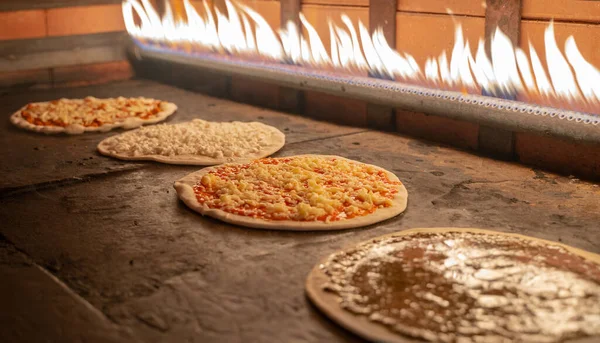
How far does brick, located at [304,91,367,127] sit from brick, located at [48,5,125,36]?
10.7 ft

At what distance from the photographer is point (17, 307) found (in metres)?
3.18

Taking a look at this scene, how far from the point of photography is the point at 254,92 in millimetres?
7816

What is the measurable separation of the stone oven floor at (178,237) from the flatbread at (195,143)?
13 centimetres

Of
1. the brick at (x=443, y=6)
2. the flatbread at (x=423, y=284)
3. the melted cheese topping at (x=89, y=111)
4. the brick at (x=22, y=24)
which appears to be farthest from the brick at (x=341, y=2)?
the brick at (x=22, y=24)

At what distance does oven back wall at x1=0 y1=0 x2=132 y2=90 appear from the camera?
819cm

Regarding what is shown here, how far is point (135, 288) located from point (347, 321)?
1083mm

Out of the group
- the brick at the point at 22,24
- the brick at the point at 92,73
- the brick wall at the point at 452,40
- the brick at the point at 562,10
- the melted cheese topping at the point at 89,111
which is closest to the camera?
the brick at the point at 562,10

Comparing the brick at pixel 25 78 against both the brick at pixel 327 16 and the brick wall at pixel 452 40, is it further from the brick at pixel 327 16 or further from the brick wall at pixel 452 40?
the brick at pixel 327 16

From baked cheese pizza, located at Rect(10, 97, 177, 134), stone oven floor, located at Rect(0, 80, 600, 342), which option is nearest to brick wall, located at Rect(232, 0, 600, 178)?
stone oven floor, located at Rect(0, 80, 600, 342)

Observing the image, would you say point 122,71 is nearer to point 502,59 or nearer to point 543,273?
point 502,59

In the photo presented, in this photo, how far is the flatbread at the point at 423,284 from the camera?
281 cm

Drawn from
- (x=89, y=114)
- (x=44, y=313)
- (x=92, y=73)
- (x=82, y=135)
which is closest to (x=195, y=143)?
(x=82, y=135)

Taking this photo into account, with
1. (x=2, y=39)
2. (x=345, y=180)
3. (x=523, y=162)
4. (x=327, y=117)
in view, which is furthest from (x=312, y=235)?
(x=2, y=39)

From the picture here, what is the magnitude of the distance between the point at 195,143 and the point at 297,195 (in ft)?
4.99
